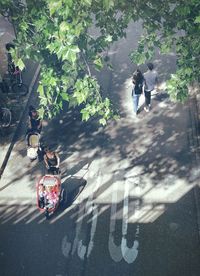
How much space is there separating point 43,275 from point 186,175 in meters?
5.75

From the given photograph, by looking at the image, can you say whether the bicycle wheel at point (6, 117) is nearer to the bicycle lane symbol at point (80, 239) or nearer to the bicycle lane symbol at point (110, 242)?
the bicycle lane symbol at point (80, 239)

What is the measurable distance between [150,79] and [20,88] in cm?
652

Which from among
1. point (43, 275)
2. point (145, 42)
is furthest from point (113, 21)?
point (43, 275)

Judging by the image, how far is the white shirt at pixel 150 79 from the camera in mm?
13369

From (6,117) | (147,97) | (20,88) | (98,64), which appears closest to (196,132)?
(147,97)

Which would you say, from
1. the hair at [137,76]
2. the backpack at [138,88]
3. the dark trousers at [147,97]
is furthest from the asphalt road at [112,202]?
the hair at [137,76]

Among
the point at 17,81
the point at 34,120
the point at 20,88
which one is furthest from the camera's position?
the point at 20,88

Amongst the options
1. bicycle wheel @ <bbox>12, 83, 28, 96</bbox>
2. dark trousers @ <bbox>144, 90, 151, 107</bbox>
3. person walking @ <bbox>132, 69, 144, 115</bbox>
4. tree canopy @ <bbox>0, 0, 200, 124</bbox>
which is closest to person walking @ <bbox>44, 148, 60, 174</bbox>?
tree canopy @ <bbox>0, 0, 200, 124</bbox>

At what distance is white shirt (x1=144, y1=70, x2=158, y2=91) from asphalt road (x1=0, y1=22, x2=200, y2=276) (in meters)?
1.39

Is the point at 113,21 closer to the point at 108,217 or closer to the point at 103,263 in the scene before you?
the point at 108,217

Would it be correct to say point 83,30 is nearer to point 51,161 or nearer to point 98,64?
point 98,64

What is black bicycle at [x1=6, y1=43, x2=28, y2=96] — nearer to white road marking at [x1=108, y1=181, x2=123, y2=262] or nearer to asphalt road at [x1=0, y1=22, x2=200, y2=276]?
asphalt road at [x1=0, y1=22, x2=200, y2=276]

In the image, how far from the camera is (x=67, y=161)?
41.9 feet

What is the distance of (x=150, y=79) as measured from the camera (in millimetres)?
13453
